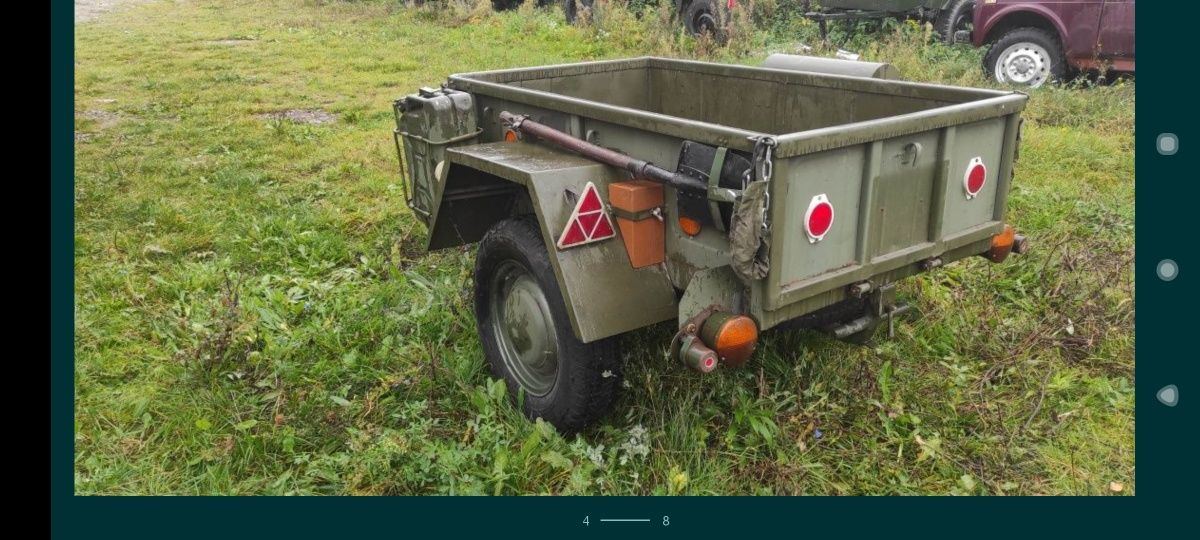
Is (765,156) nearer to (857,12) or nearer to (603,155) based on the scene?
(603,155)

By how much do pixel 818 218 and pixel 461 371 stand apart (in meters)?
1.83

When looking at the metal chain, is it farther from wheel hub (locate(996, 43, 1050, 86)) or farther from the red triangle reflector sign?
wheel hub (locate(996, 43, 1050, 86))

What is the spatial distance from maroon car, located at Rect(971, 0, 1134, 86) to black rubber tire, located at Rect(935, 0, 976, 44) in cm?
103

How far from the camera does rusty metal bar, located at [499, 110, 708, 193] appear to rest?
2.99 m

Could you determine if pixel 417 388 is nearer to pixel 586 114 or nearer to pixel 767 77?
pixel 586 114

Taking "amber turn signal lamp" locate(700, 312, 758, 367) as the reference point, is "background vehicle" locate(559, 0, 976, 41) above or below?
above

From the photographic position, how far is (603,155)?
3316 millimetres

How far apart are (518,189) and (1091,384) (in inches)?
102

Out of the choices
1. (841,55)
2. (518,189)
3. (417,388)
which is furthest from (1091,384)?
(841,55)

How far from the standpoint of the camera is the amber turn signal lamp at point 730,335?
2.87 meters

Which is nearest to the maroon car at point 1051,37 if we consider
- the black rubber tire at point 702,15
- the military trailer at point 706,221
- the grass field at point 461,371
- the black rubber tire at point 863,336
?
the grass field at point 461,371

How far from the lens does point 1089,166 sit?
21.9 ft

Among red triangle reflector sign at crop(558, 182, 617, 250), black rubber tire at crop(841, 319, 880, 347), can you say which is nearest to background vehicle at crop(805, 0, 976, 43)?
black rubber tire at crop(841, 319, 880, 347)

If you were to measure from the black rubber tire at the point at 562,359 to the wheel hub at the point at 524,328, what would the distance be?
3.1 inches
